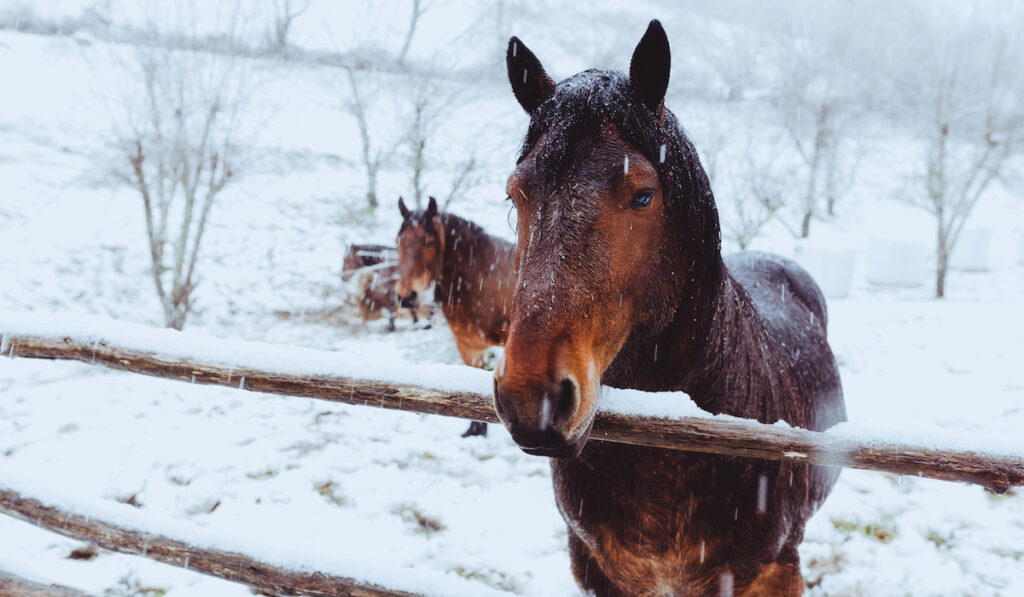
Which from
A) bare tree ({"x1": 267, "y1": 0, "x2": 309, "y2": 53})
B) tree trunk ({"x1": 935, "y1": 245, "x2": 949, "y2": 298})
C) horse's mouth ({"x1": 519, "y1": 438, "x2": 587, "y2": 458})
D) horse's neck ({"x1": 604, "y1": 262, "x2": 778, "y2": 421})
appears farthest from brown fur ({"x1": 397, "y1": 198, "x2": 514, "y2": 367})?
tree trunk ({"x1": 935, "y1": 245, "x2": 949, "y2": 298})

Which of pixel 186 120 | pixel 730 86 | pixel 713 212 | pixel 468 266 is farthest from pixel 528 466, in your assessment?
pixel 730 86

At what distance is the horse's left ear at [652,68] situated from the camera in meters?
1.41

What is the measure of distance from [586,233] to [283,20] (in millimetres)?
12742

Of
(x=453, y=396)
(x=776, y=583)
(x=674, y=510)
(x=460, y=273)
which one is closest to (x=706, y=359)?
(x=674, y=510)

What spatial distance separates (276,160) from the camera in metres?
16.6

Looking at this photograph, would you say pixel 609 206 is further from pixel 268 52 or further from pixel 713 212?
pixel 268 52

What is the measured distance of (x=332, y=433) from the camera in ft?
17.5

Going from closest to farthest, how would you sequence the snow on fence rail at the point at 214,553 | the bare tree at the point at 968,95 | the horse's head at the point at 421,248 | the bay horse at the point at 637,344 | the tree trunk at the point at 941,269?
the bay horse at the point at 637,344
the snow on fence rail at the point at 214,553
the horse's head at the point at 421,248
the bare tree at the point at 968,95
the tree trunk at the point at 941,269

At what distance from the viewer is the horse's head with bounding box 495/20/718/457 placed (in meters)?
1.11

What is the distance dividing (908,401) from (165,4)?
400 inches

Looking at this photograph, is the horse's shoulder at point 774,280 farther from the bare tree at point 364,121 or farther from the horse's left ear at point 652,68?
the bare tree at point 364,121

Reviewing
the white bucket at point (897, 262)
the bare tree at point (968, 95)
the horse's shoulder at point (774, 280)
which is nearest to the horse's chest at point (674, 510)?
the horse's shoulder at point (774, 280)

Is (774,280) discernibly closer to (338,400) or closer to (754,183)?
(338,400)

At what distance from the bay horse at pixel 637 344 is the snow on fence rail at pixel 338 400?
0.75 feet
